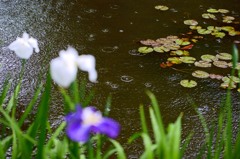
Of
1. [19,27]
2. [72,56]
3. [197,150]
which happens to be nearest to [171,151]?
[72,56]

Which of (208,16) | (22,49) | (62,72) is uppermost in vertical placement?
(62,72)

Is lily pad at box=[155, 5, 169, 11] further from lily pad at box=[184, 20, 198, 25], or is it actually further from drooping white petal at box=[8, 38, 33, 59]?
drooping white petal at box=[8, 38, 33, 59]

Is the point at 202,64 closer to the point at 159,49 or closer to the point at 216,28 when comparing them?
the point at 159,49

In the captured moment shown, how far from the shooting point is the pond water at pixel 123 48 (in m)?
2.30

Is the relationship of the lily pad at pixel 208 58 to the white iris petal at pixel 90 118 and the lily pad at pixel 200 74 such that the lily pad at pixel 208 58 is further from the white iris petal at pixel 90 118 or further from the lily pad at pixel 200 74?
the white iris petal at pixel 90 118

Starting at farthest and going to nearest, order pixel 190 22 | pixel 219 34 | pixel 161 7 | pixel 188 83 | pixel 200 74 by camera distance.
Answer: pixel 161 7, pixel 190 22, pixel 219 34, pixel 200 74, pixel 188 83

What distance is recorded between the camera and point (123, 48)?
9.39 ft

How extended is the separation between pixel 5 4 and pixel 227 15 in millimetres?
1729

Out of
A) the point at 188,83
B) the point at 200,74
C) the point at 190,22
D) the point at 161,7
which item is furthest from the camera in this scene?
the point at 161,7

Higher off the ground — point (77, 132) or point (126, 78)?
point (77, 132)

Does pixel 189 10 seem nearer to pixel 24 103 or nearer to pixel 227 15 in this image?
pixel 227 15

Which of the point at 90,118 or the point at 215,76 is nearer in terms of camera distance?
the point at 90,118

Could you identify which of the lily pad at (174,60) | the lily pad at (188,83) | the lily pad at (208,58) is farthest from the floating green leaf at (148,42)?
the lily pad at (188,83)

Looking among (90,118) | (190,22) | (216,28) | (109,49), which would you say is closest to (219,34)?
(216,28)
